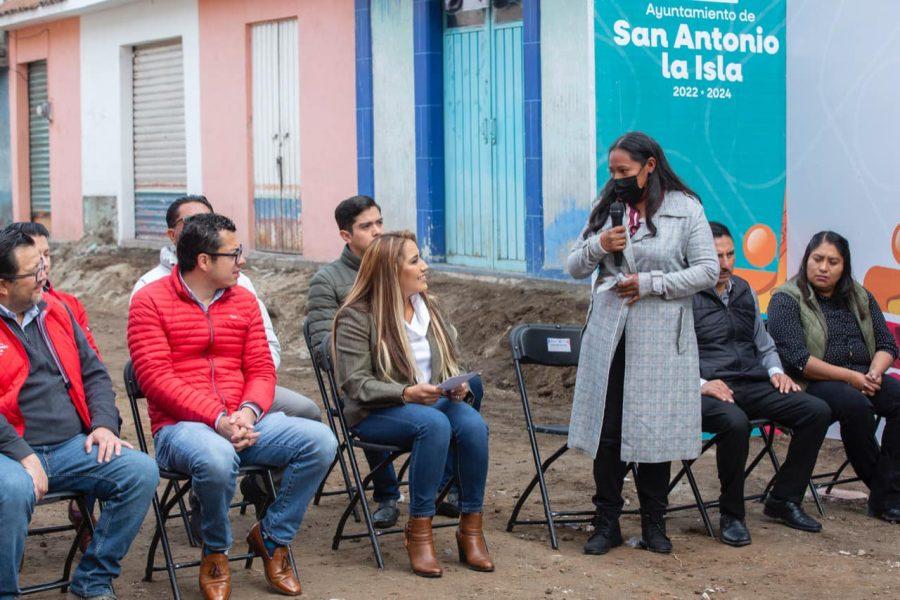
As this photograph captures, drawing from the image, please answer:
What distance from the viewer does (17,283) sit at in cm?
495

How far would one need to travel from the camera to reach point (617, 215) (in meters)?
5.81

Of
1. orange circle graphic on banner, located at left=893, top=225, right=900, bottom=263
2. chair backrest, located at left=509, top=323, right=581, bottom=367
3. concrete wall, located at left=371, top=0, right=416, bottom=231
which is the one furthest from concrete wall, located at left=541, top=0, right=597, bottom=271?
chair backrest, located at left=509, top=323, right=581, bottom=367

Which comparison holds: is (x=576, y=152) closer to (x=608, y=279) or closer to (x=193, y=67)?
(x=608, y=279)

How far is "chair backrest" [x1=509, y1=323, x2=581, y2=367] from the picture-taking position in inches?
248

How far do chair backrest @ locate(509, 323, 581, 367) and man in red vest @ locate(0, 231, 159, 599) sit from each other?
1.98m

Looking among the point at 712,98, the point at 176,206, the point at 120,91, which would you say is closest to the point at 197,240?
Result: the point at 176,206

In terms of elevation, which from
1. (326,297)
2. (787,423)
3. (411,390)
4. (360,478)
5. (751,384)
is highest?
(326,297)

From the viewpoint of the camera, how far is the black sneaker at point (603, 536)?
5875 mm

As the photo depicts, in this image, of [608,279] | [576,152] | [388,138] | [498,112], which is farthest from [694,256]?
[388,138]

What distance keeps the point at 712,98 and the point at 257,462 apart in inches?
159

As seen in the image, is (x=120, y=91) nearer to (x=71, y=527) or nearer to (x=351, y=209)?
(x=351, y=209)

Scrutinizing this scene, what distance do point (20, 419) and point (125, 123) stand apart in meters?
13.8

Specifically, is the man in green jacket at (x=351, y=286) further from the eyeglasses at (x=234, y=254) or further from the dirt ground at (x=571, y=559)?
the eyeglasses at (x=234, y=254)

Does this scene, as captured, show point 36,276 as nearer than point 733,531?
Yes
